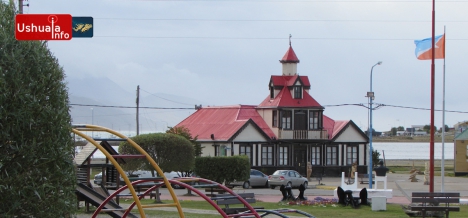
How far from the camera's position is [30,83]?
950 cm

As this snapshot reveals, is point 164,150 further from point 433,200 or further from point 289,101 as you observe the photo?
point 289,101

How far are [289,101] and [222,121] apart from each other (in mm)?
5781

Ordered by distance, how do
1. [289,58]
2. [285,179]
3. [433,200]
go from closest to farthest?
1. [433,200]
2. [285,179]
3. [289,58]

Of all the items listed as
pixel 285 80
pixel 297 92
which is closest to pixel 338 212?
pixel 297 92

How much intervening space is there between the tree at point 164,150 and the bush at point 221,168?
4.03 metres

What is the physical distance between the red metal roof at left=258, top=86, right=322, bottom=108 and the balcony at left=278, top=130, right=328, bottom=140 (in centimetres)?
219

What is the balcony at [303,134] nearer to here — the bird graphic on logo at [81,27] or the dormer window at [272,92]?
the dormer window at [272,92]

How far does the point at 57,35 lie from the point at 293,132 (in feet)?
172

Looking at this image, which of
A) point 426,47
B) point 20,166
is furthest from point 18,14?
point 426,47

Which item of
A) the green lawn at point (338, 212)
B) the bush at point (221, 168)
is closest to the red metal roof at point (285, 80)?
the bush at point (221, 168)

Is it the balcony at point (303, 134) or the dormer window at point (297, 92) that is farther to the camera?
the dormer window at point (297, 92)

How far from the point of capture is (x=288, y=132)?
202ft

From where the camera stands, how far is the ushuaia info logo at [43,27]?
952cm

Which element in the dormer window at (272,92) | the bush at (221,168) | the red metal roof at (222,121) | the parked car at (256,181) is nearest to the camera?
the bush at (221,168)
